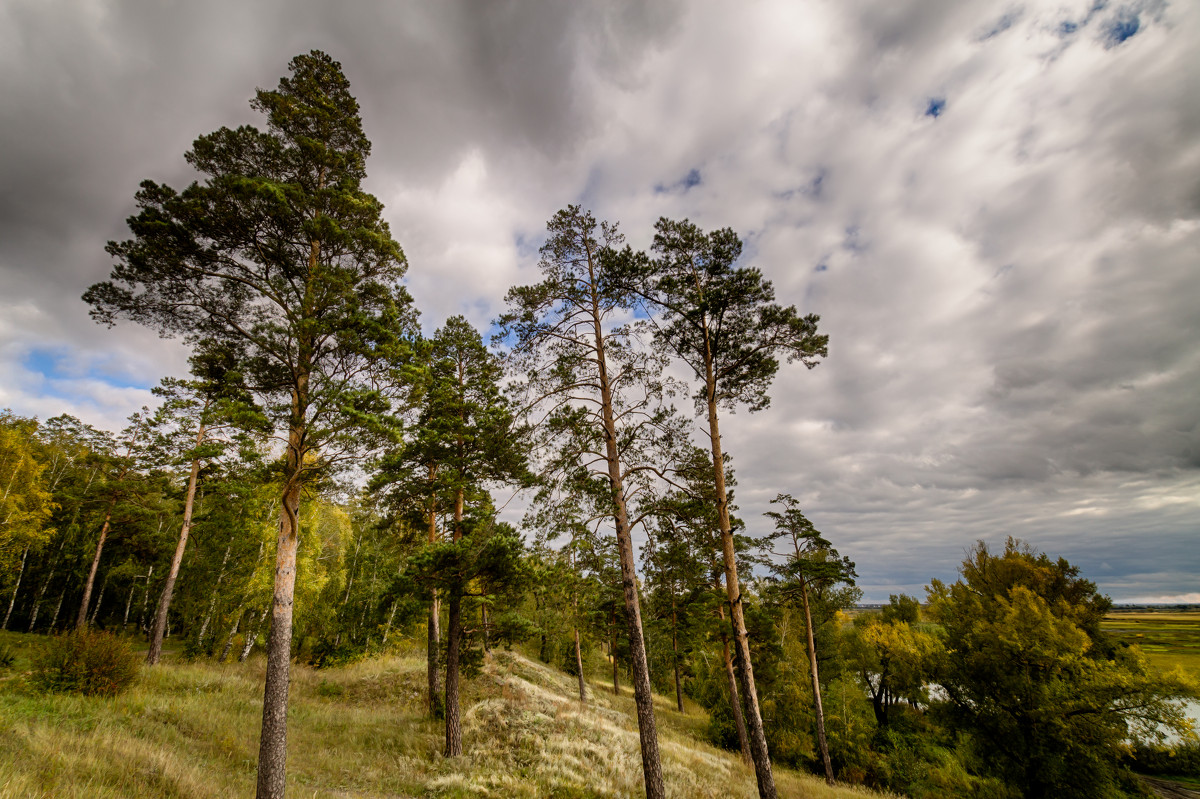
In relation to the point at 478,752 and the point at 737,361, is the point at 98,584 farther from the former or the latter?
the point at 737,361

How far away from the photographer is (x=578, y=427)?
413 inches

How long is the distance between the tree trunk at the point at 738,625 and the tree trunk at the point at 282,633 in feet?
32.2

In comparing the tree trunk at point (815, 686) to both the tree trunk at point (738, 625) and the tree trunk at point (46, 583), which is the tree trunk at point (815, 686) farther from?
the tree trunk at point (46, 583)

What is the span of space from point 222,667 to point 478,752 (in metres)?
16.1

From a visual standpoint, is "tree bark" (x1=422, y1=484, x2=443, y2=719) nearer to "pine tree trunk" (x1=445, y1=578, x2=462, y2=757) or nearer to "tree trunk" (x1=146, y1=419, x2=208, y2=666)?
"pine tree trunk" (x1=445, y1=578, x2=462, y2=757)

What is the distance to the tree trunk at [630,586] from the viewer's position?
9.19 m

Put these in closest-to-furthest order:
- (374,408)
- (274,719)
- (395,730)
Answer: (274,719)
(374,408)
(395,730)

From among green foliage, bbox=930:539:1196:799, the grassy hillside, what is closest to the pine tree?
the grassy hillside

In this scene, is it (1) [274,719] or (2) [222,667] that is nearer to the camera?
(1) [274,719]

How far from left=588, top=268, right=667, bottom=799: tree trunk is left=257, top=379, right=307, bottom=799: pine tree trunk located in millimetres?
6967

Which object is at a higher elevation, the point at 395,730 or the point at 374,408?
the point at 374,408

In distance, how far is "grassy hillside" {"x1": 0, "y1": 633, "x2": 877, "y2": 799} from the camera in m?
7.47

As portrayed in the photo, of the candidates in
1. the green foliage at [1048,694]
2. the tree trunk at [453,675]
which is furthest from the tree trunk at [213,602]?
the green foliage at [1048,694]

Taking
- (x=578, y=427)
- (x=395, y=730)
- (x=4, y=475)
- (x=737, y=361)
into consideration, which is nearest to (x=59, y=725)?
(x=395, y=730)
